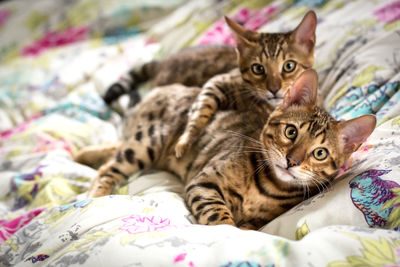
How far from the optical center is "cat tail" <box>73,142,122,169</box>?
76.4 inches

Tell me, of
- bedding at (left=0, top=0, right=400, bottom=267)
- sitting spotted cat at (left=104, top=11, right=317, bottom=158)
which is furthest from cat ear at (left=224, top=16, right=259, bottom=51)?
bedding at (left=0, top=0, right=400, bottom=267)

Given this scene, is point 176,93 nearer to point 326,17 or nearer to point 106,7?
point 326,17

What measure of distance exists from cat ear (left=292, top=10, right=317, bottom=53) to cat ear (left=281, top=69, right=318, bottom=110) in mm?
450

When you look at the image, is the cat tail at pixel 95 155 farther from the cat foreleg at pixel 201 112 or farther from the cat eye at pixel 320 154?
the cat eye at pixel 320 154

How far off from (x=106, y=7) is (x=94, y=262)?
2.86 metres

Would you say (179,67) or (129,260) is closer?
(129,260)

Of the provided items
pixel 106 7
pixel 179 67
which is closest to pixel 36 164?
pixel 179 67

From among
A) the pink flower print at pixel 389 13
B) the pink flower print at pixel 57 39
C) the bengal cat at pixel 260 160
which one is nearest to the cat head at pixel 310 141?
the bengal cat at pixel 260 160

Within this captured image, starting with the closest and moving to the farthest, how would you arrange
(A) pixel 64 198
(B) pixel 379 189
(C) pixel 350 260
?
(C) pixel 350 260, (B) pixel 379 189, (A) pixel 64 198

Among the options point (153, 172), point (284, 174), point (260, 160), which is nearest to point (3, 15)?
point (153, 172)

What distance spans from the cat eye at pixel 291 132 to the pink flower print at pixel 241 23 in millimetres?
1197

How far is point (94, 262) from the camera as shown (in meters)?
0.93

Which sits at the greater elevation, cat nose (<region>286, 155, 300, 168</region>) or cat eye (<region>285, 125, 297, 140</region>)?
cat eye (<region>285, 125, 297, 140</region>)

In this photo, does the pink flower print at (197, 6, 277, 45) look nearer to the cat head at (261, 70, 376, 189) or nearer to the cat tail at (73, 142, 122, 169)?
the cat tail at (73, 142, 122, 169)
